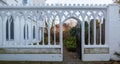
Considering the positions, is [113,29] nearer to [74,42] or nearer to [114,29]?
[114,29]

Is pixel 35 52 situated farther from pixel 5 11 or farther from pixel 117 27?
pixel 117 27

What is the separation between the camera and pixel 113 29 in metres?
12.8

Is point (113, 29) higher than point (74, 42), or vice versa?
point (113, 29)

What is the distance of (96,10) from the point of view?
42.2 feet

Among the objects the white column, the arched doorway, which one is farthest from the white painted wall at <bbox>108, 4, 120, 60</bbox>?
the arched doorway

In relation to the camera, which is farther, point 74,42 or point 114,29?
point 74,42

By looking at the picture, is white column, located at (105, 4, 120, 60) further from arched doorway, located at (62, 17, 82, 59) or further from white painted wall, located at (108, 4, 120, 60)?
arched doorway, located at (62, 17, 82, 59)

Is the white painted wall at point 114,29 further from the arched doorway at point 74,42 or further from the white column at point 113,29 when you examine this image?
the arched doorway at point 74,42

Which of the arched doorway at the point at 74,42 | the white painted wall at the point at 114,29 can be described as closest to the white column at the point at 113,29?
the white painted wall at the point at 114,29

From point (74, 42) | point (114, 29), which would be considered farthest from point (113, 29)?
point (74, 42)

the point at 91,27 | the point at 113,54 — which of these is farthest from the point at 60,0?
the point at 113,54

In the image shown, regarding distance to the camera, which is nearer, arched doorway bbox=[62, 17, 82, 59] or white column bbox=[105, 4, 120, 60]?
white column bbox=[105, 4, 120, 60]

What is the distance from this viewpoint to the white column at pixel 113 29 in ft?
41.5

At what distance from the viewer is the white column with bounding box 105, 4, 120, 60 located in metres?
12.7
